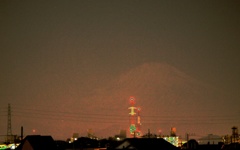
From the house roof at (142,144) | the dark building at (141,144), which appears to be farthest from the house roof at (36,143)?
the house roof at (142,144)

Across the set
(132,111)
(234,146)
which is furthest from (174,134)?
(234,146)

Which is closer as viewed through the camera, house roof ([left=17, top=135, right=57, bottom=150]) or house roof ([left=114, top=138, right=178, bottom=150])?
house roof ([left=114, top=138, right=178, bottom=150])

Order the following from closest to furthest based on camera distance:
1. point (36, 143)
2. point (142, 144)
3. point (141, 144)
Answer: point (141, 144) → point (142, 144) → point (36, 143)

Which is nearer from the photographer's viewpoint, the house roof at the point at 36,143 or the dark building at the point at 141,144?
the dark building at the point at 141,144

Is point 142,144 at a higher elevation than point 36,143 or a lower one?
higher

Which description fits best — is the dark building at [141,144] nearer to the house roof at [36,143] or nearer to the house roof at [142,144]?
the house roof at [142,144]

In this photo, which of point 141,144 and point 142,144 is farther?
point 142,144

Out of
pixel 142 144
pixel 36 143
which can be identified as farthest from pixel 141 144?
pixel 36 143

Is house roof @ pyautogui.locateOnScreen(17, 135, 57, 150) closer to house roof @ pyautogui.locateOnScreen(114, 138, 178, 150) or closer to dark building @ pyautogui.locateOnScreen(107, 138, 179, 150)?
dark building @ pyautogui.locateOnScreen(107, 138, 179, 150)

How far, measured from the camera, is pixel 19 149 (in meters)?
81.6

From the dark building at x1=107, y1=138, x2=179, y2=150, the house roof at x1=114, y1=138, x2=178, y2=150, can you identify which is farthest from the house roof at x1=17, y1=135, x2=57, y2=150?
the house roof at x1=114, y1=138, x2=178, y2=150

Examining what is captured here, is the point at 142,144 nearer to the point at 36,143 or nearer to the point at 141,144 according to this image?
the point at 141,144

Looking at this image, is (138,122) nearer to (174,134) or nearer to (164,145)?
(174,134)

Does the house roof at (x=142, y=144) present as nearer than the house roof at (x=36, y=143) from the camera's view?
Yes
